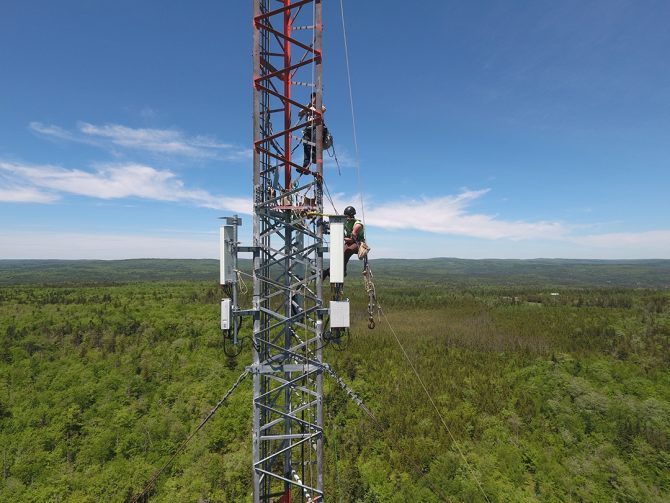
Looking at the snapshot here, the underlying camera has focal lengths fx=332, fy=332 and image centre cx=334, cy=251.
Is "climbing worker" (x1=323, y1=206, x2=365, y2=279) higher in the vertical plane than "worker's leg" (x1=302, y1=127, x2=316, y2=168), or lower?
lower

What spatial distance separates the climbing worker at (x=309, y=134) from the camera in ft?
19.8

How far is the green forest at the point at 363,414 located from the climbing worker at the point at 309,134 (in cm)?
1048

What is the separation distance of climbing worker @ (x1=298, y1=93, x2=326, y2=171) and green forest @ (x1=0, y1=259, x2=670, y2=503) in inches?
412

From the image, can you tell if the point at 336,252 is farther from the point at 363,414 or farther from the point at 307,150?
the point at 363,414

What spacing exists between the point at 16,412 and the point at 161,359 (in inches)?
402

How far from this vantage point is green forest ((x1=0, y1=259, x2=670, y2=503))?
1872 cm

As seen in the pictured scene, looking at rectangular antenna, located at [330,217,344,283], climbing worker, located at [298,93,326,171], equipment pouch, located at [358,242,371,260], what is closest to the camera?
rectangular antenna, located at [330,217,344,283]

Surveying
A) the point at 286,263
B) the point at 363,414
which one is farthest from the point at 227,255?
the point at 363,414

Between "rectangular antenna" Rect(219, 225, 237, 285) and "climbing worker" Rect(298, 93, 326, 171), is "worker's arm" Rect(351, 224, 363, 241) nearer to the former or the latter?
"climbing worker" Rect(298, 93, 326, 171)

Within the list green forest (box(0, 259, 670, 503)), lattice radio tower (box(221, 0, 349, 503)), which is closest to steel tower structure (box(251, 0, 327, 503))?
lattice radio tower (box(221, 0, 349, 503))

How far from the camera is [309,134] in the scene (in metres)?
6.38

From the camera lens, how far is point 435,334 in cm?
4528

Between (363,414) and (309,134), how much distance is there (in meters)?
23.0

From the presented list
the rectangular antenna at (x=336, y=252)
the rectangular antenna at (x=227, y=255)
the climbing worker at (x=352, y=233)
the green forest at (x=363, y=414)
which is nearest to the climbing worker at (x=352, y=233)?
the climbing worker at (x=352, y=233)
